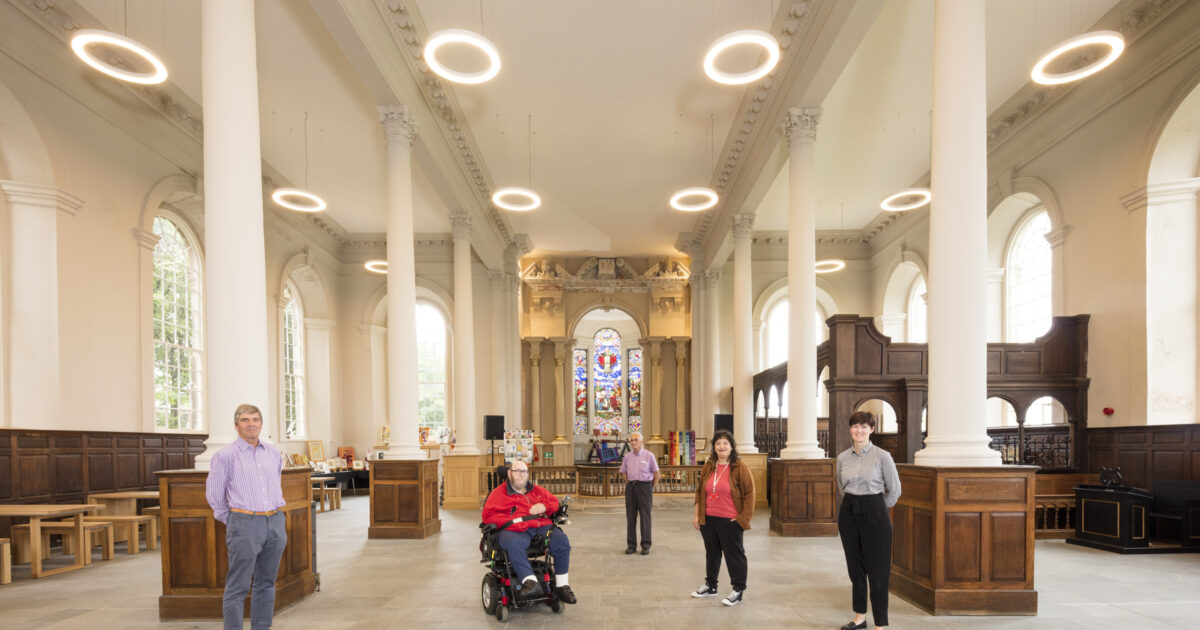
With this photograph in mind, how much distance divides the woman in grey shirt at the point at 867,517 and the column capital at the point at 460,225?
1169 centimetres

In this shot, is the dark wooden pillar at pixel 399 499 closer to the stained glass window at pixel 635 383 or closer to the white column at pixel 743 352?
the white column at pixel 743 352

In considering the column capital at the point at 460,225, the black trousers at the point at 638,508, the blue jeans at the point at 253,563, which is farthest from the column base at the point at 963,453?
the column capital at the point at 460,225

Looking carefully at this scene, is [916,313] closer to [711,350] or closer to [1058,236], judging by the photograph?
[711,350]

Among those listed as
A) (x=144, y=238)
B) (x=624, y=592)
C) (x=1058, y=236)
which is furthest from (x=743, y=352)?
(x=144, y=238)

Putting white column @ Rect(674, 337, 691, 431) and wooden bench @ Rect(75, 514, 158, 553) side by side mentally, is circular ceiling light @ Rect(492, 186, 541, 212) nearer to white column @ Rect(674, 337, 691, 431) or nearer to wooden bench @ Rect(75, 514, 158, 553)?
wooden bench @ Rect(75, 514, 158, 553)

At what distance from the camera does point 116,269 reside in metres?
11.5

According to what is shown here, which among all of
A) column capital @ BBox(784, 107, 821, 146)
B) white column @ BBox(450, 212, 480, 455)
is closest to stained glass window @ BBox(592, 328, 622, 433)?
white column @ BBox(450, 212, 480, 455)

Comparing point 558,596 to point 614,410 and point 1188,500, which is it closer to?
point 1188,500

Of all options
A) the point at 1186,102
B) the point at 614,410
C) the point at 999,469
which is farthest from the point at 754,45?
the point at 614,410

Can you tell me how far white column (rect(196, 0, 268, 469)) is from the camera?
5938 millimetres

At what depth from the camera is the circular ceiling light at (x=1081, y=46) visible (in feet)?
27.7

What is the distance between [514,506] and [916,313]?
58.3ft

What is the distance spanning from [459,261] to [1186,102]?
12731 mm

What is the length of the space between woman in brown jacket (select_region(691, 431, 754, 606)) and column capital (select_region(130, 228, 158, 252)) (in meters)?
10.6
